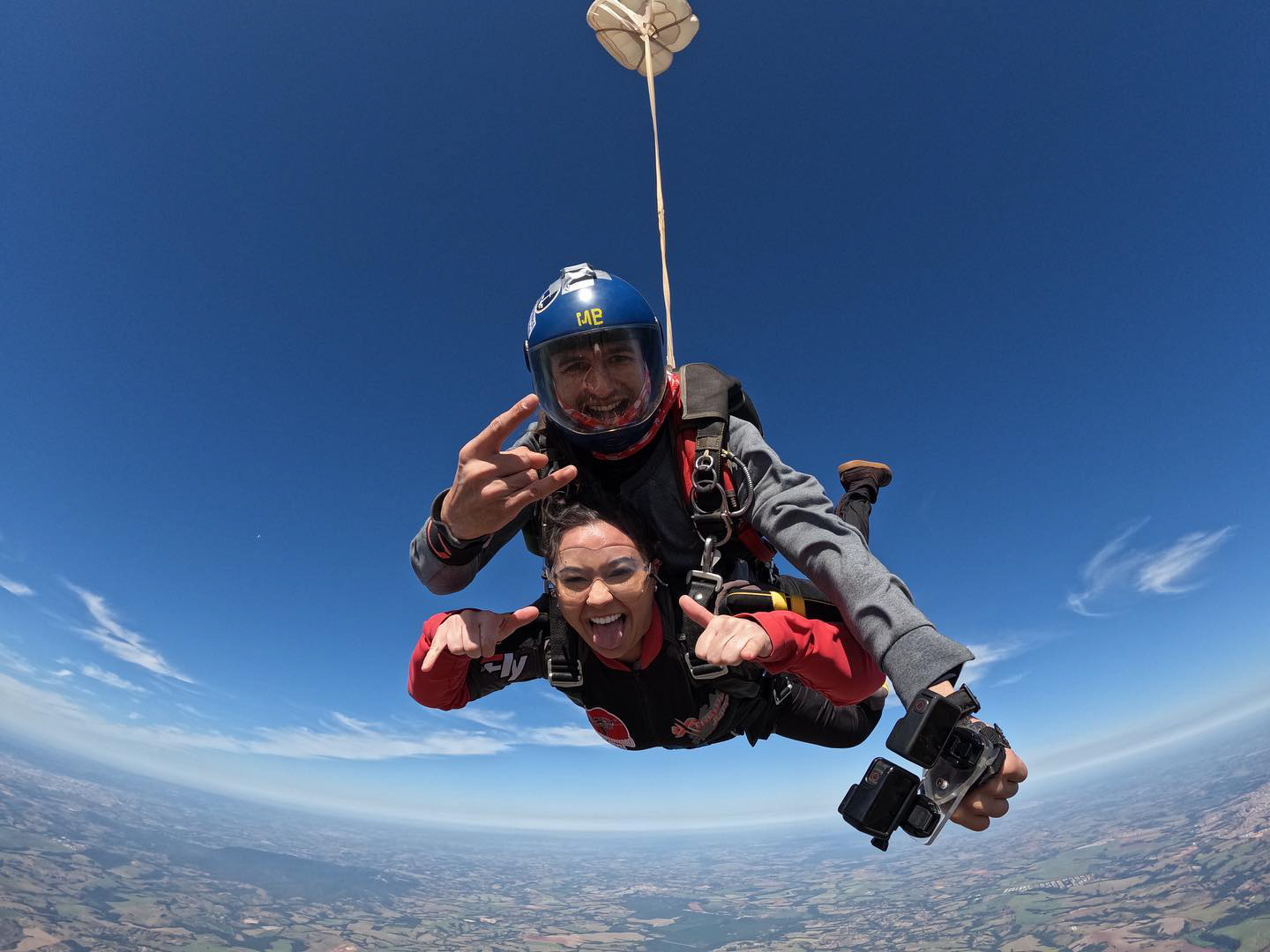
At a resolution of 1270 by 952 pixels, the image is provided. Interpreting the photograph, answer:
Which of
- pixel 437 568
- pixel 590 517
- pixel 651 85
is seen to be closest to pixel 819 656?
pixel 590 517

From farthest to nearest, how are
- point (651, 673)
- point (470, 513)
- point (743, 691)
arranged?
point (651, 673), point (743, 691), point (470, 513)

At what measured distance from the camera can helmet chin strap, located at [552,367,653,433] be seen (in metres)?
1.98

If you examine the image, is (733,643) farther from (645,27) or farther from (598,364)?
(645,27)

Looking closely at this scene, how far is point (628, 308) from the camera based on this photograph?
204cm

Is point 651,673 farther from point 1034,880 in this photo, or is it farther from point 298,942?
point 1034,880

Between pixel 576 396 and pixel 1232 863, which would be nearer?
pixel 576 396

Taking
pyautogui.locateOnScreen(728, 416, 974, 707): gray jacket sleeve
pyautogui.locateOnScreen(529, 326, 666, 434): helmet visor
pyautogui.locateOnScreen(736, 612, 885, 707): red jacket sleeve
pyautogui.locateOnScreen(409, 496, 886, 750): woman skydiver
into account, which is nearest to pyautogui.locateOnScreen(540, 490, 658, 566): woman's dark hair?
pyautogui.locateOnScreen(409, 496, 886, 750): woman skydiver

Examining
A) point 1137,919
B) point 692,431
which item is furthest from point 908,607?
Answer: point 1137,919

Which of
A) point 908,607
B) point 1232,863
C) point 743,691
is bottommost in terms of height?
point 1232,863

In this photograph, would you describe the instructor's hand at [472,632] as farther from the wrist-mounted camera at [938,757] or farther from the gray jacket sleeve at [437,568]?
the wrist-mounted camera at [938,757]

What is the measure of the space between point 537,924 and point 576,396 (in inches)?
3716

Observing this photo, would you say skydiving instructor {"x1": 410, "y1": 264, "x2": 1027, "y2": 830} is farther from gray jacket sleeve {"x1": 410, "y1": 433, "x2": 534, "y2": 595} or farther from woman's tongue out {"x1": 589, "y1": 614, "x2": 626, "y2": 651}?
woman's tongue out {"x1": 589, "y1": 614, "x2": 626, "y2": 651}

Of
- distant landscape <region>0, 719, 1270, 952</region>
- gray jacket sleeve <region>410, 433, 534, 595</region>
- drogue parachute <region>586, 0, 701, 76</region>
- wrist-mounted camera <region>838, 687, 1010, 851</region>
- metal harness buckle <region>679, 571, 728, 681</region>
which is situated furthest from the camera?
distant landscape <region>0, 719, 1270, 952</region>

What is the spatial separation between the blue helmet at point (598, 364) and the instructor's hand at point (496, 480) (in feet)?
1.59
